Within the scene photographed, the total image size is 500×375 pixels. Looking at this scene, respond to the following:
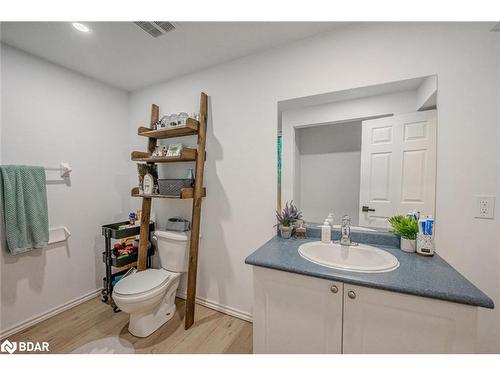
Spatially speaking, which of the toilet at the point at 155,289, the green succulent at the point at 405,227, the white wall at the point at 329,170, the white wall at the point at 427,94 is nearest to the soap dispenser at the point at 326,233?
the white wall at the point at 329,170

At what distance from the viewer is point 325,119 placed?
4.96 ft

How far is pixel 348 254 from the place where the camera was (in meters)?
1.29

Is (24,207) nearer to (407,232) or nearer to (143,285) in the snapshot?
(143,285)

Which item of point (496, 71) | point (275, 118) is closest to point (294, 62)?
point (275, 118)

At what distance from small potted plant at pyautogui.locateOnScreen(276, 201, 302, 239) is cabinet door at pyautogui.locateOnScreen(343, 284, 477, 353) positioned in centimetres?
59

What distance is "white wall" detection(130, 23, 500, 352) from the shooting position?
107 centimetres

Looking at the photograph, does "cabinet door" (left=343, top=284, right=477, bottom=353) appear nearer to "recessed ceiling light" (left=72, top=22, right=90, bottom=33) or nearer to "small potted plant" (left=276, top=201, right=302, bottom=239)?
"small potted plant" (left=276, top=201, right=302, bottom=239)

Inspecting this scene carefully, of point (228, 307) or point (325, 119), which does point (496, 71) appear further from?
point (228, 307)

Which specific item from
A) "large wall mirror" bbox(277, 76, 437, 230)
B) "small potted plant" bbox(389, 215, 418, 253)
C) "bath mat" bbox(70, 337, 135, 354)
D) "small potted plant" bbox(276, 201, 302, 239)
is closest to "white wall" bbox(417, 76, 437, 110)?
"large wall mirror" bbox(277, 76, 437, 230)

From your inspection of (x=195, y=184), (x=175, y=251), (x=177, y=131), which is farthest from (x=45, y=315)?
(x=177, y=131)

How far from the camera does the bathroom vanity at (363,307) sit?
0.80m

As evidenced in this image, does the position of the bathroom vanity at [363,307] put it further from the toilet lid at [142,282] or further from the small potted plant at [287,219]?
the toilet lid at [142,282]

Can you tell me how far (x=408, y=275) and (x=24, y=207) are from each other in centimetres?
253
